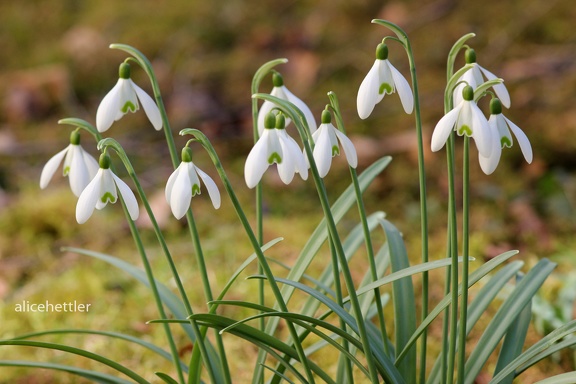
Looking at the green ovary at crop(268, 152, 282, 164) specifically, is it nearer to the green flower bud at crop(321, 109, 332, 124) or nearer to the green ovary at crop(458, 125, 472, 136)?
the green flower bud at crop(321, 109, 332, 124)

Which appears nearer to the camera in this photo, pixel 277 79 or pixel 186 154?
pixel 186 154

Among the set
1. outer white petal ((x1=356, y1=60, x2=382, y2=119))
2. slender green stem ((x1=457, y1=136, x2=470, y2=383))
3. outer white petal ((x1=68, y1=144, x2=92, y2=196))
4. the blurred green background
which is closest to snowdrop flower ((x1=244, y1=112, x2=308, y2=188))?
outer white petal ((x1=356, y1=60, x2=382, y2=119))

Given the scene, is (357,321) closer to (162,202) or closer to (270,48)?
(162,202)

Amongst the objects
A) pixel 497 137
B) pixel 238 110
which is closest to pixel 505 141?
pixel 497 137

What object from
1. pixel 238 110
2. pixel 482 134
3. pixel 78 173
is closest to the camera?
pixel 482 134

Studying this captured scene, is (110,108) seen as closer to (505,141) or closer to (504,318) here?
(505,141)

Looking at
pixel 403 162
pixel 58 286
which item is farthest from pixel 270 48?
pixel 58 286
